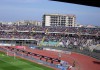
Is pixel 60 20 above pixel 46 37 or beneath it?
above

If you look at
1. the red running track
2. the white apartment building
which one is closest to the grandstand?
the red running track

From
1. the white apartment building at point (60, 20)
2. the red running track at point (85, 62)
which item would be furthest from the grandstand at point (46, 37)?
the white apartment building at point (60, 20)

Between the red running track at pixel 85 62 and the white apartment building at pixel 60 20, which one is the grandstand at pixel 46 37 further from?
the white apartment building at pixel 60 20

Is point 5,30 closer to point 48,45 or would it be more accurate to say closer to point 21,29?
point 21,29

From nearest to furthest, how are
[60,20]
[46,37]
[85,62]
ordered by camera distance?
1. [85,62]
2. [46,37]
3. [60,20]

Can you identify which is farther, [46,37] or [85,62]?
[46,37]

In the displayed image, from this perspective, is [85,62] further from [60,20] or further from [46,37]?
[60,20]

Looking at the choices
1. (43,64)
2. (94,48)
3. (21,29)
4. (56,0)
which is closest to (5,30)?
(21,29)

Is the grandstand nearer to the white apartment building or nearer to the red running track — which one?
the red running track

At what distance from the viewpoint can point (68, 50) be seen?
52781mm

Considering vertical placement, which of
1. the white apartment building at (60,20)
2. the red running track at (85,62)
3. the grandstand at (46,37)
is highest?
the white apartment building at (60,20)

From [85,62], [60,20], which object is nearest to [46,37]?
[85,62]

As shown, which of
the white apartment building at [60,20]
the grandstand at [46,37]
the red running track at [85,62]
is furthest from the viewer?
the white apartment building at [60,20]

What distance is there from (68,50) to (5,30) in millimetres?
26361
